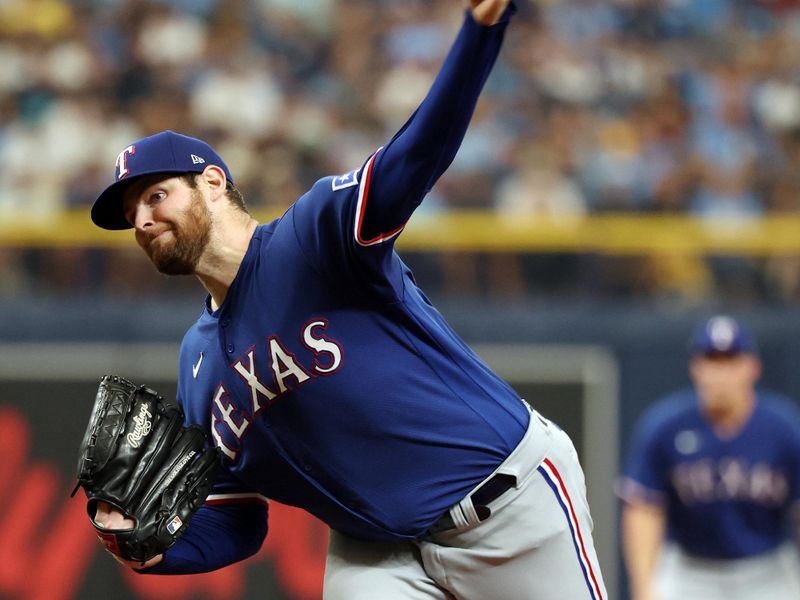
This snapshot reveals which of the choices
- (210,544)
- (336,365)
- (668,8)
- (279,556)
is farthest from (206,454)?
(668,8)

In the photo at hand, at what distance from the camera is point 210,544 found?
3.84 metres

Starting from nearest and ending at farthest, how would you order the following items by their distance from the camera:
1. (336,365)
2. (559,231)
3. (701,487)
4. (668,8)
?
(336,365) < (701,487) < (559,231) < (668,8)

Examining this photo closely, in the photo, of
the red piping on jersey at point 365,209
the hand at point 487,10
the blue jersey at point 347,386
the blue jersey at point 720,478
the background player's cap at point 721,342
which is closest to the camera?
the hand at point 487,10

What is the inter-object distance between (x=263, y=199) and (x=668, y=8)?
3948 millimetres

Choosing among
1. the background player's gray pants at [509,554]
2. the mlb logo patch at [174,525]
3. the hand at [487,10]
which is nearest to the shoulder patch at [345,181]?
the hand at [487,10]

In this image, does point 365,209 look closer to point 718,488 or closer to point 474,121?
point 718,488

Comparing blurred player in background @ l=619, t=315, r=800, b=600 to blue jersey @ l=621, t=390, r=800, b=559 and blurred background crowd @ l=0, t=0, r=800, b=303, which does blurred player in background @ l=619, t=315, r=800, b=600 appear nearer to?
blue jersey @ l=621, t=390, r=800, b=559

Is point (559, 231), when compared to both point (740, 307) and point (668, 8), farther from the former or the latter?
point (668, 8)

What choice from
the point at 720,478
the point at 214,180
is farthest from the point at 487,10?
the point at 720,478

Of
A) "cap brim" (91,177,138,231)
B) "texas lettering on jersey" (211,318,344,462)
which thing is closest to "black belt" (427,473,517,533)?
"texas lettering on jersey" (211,318,344,462)

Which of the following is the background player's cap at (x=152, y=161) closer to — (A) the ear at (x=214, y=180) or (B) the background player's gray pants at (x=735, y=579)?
(A) the ear at (x=214, y=180)

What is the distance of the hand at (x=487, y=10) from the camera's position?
2866 mm

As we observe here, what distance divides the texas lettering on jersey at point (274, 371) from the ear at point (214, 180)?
44cm

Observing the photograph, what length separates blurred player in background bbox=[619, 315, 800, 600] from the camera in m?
6.09
